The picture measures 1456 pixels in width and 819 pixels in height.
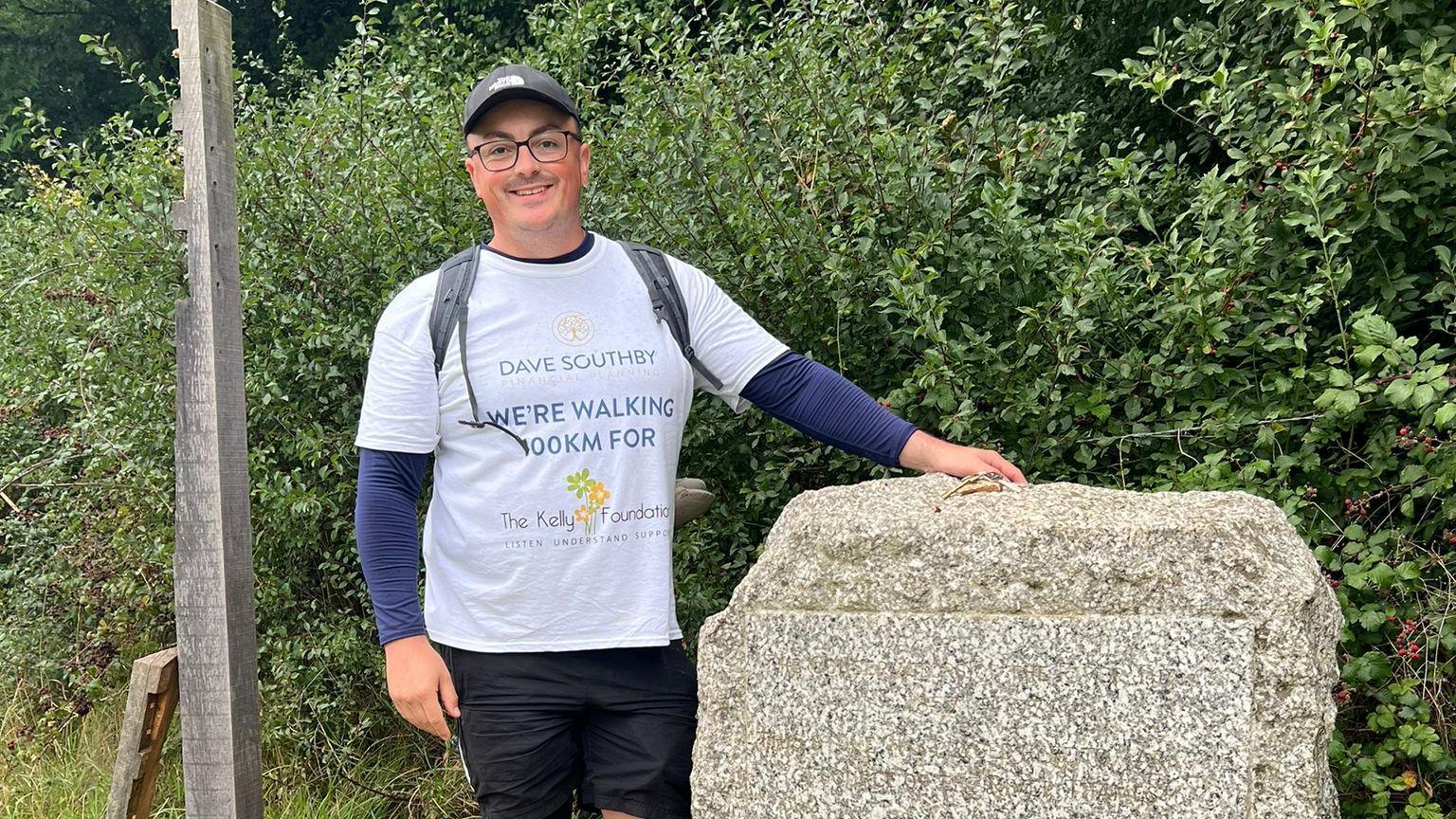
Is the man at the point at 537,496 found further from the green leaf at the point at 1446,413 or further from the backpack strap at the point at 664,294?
the green leaf at the point at 1446,413

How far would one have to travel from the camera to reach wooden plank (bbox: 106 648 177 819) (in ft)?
12.0

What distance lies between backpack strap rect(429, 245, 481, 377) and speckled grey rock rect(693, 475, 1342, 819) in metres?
0.84

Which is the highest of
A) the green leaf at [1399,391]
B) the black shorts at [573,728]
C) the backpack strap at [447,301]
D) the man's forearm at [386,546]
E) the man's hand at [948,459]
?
the backpack strap at [447,301]

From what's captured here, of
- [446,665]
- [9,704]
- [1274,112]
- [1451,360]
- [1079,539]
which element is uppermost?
[1274,112]

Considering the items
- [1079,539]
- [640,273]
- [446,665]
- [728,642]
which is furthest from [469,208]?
[1079,539]

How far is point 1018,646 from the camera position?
2.28 meters

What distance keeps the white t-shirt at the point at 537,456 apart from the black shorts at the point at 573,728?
7 cm

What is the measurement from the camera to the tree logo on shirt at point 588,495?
263 centimetres

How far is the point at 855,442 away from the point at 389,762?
8.48ft

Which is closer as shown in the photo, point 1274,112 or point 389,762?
point 1274,112

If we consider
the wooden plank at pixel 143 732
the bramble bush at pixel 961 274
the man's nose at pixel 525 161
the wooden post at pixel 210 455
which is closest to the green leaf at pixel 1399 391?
the bramble bush at pixel 961 274

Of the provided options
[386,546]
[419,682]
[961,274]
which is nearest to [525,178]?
[386,546]

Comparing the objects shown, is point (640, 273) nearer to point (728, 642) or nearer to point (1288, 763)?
point (728, 642)

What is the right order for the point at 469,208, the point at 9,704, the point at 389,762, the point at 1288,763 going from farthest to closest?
the point at 9,704, the point at 389,762, the point at 469,208, the point at 1288,763
